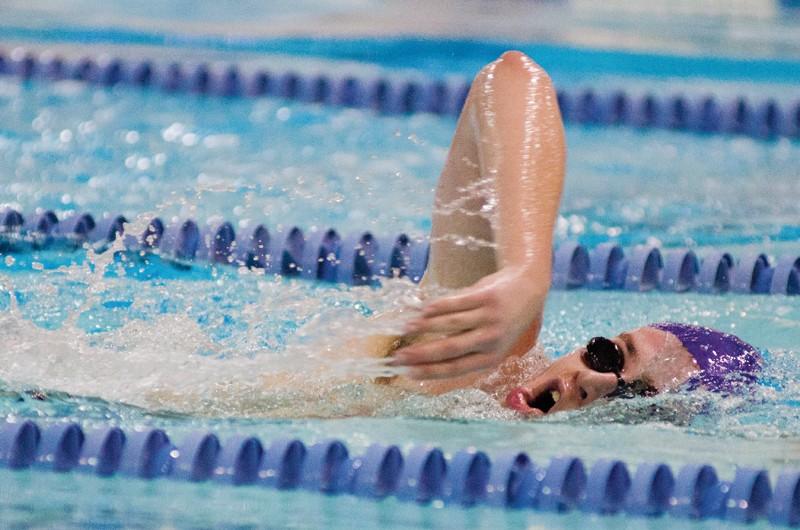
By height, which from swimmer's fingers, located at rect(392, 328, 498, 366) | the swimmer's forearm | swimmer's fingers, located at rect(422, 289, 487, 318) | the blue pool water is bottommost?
the blue pool water

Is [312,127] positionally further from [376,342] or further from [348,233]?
[376,342]

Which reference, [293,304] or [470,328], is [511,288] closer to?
[470,328]

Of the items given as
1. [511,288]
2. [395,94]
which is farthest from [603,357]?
[395,94]

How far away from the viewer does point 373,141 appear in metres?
4.83

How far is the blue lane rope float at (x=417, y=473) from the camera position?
90.4 inches

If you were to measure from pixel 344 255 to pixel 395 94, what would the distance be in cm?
168

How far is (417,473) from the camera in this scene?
7.66 feet

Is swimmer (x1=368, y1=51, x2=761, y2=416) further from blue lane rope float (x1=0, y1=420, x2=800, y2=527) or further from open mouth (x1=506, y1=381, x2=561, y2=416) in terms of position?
blue lane rope float (x1=0, y1=420, x2=800, y2=527)

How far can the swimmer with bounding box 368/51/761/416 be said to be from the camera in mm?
1739

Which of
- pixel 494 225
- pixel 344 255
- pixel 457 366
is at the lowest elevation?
pixel 344 255

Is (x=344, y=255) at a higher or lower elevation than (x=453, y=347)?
lower

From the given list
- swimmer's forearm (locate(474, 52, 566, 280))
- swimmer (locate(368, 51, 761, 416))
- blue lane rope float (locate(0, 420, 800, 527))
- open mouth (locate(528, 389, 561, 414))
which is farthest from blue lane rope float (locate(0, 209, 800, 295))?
swimmer's forearm (locate(474, 52, 566, 280))

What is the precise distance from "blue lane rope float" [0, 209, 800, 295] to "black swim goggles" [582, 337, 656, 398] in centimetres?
113

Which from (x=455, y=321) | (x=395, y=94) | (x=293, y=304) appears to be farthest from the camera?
(x=395, y=94)
